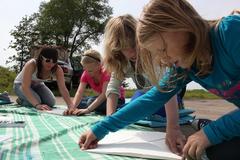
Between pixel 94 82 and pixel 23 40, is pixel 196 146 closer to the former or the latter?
pixel 94 82

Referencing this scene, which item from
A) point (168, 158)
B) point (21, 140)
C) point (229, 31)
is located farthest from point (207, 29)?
point (21, 140)

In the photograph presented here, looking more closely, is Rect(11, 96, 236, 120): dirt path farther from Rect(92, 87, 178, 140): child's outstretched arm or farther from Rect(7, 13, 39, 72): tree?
Rect(7, 13, 39, 72): tree

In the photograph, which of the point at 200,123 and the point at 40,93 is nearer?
the point at 200,123

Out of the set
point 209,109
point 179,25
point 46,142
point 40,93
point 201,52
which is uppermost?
point 179,25

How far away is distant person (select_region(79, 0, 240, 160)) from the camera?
1472mm

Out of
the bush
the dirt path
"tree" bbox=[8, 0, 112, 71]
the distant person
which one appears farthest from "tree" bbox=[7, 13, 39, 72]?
the distant person

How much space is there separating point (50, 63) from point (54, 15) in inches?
962

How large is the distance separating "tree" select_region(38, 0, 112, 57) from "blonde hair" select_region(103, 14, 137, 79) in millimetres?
24712

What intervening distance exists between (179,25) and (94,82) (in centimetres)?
281

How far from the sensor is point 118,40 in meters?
2.63

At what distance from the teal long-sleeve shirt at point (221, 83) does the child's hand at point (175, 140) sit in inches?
6.0

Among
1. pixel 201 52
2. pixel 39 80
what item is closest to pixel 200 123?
pixel 201 52

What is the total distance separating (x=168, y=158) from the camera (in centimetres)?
178

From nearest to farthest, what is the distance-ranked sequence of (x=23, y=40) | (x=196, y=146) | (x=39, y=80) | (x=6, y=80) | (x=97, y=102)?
(x=196, y=146) → (x=97, y=102) → (x=39, y=80) → (x=6, y=80) → (x=23, y=40)
